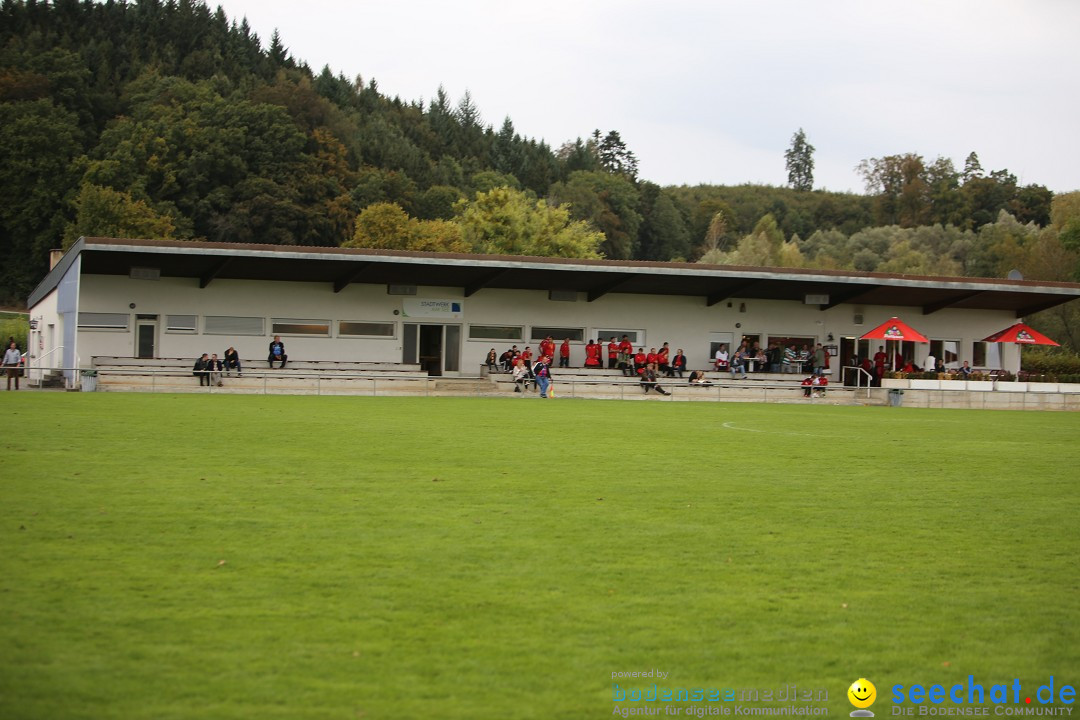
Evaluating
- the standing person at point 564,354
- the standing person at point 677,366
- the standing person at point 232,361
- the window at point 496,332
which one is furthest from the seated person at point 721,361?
the standing person at point 232,361

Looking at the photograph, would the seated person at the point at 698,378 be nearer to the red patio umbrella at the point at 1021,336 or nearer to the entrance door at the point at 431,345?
the entrance door at the point at 431,345

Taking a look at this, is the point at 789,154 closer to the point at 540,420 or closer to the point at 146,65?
the point at 146,65

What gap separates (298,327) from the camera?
38375mm

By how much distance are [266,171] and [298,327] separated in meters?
39.9

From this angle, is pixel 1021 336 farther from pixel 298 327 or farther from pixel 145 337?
pixel 145 337

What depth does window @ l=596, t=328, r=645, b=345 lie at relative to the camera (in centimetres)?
4131

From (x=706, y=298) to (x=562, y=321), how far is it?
5.93m

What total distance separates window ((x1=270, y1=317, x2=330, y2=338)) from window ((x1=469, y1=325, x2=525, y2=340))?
17.8 ft

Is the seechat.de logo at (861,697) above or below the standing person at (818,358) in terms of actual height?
below

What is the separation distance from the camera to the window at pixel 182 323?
36.9 metres

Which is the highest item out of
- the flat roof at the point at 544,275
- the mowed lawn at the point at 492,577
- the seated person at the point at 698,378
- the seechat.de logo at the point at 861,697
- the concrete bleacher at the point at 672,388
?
the flat roof at the point at 544,275

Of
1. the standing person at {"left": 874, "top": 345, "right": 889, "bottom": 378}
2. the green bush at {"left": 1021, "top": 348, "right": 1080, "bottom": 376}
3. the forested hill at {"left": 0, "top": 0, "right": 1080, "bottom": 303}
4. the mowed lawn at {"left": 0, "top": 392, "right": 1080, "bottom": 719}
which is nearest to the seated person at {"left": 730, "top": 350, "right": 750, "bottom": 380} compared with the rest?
the standing person at {"left": 874, "top": 345, "right": 889, "bottom": 378}

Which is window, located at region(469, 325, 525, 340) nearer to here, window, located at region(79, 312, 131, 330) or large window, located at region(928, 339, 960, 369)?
window, located at region(79, 312, 131, 330)

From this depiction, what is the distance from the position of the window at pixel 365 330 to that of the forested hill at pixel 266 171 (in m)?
26.9
